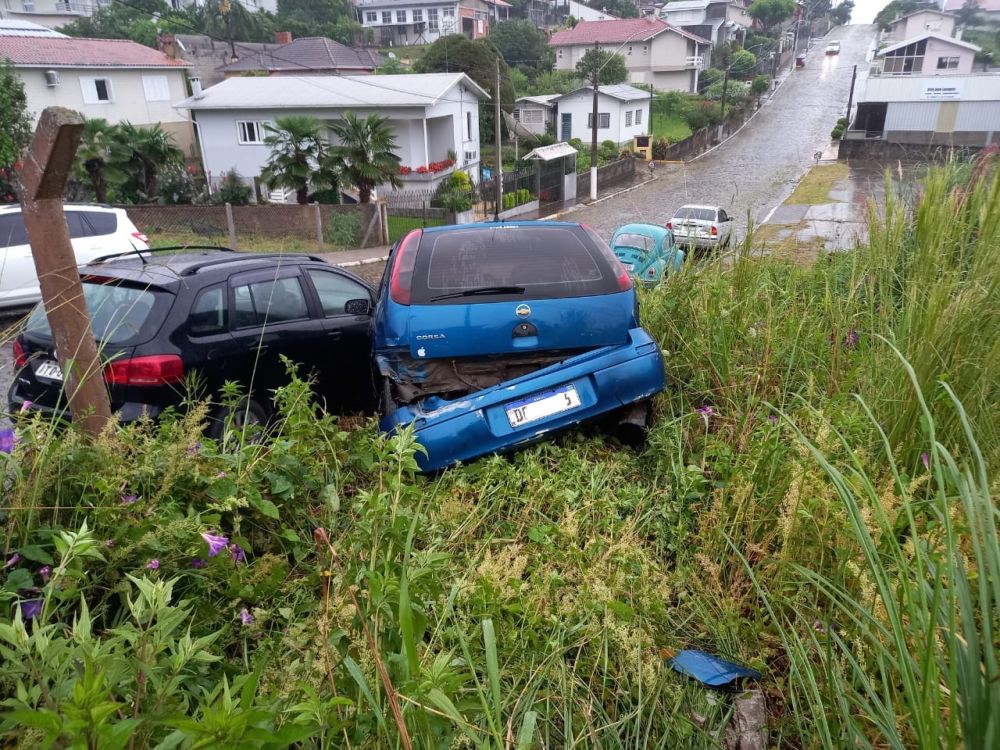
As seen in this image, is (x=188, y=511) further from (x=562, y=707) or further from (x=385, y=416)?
(x=385, y=416)

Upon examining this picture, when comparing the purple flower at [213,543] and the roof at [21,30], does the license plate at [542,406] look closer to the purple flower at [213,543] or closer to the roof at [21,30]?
the purple flower at [213,543]

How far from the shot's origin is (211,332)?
443 cm

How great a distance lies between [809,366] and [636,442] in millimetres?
1028

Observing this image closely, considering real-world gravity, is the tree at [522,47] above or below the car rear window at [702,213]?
above

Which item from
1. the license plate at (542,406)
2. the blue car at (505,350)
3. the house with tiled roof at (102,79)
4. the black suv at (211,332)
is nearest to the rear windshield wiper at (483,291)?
the blue car at (505,350)

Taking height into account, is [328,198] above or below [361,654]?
below

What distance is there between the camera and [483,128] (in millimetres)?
38344

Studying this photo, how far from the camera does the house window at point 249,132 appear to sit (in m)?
27.7

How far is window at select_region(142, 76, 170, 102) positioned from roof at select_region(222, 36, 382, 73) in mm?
13867

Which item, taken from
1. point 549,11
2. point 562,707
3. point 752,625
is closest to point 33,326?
point 562,707

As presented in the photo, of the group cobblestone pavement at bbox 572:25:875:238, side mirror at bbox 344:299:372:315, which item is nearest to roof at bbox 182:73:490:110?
cobblestone pavement at bbox 572:25:875:238

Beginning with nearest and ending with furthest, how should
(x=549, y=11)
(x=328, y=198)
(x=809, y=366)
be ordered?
(x=809, y=366) < (x=328, y=198) < (x=549, y=11)

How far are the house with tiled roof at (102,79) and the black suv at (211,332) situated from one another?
91.5ft

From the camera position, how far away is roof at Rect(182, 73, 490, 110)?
86.1 feet
